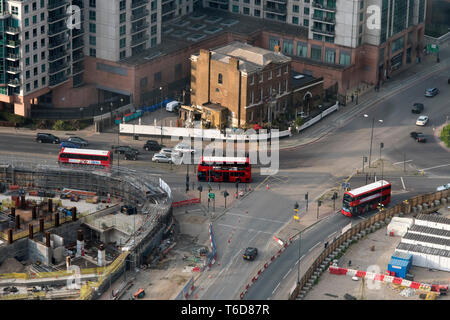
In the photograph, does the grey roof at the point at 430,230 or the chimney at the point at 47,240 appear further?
the grey roof at the point at 430,230

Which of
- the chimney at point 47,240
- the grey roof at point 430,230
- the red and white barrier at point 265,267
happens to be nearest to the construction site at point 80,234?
the chimney at point 47,240

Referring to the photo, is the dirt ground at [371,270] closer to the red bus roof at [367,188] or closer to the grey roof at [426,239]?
the grey roof at [426,239]

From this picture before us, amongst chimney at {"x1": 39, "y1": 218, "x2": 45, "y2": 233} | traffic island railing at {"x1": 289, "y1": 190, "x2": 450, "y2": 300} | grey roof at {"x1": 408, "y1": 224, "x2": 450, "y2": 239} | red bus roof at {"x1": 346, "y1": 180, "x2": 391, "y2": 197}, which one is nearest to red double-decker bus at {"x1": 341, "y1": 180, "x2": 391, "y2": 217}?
red bus roof at {"x1": 346, "y1": 180, "x2": 391, "y2": 197}

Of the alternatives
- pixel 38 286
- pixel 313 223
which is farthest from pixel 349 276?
pixel 38 286

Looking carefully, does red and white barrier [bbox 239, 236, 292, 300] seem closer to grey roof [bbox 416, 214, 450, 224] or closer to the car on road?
the car on road

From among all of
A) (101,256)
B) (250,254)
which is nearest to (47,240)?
(101,256)
